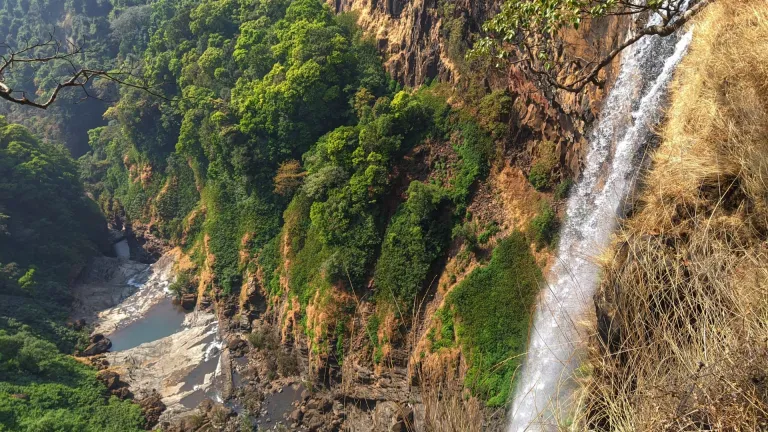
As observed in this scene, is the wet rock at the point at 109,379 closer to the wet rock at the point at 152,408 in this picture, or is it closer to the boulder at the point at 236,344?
the wet rock at the point at 152,408

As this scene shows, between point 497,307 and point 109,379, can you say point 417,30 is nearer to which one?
point 497,307

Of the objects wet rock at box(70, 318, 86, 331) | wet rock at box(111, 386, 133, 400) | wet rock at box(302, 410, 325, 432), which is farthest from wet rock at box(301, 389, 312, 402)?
wet rock at box(70, 318, 86, 331)

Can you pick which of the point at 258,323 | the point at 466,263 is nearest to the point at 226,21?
the point at 258,323

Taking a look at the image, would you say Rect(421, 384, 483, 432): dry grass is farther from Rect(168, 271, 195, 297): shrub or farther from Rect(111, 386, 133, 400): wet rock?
Result: Rect(168, 271, 195, 297): shrub

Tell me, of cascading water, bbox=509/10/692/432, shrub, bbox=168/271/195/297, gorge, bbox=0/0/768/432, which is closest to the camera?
gorge, bbox=0/0/768/432

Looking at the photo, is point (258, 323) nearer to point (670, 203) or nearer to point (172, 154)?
point (172, 154)

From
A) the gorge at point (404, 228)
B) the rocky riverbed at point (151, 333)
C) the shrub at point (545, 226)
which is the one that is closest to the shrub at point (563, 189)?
the gorge at point (404, 228)
